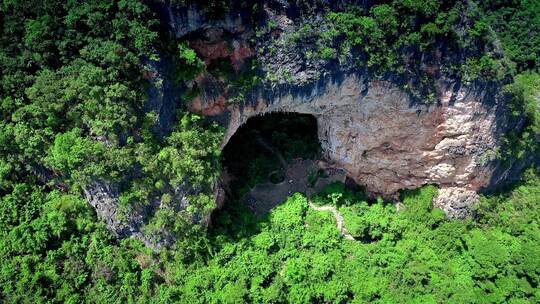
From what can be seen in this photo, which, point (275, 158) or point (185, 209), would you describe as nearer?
point (185, 209)

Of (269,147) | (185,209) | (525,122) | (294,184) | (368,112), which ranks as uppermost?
(368,112)

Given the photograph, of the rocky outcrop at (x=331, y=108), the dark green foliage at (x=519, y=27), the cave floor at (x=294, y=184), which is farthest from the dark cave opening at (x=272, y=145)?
the dark green foliage at (x=519, y=27)

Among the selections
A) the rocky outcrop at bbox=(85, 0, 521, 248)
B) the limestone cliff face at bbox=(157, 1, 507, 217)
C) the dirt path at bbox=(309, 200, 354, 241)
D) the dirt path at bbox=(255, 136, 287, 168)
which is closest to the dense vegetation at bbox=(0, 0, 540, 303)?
the dirt path at bbox=(309, 200, 354, 241)

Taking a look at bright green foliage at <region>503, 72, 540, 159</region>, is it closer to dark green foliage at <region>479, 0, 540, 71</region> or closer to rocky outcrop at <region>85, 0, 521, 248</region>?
rocky outcrop at <region>85, 0, 521, 248</region>

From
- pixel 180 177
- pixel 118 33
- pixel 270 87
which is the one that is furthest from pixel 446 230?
pixel 118 33

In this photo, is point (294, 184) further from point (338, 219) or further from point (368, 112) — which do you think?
point (368, 112)

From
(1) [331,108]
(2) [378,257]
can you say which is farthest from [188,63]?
(2) [378,257]
